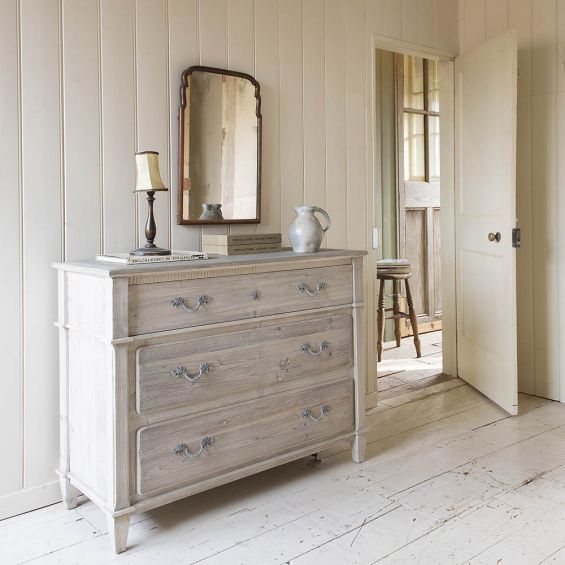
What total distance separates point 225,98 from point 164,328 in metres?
1.21

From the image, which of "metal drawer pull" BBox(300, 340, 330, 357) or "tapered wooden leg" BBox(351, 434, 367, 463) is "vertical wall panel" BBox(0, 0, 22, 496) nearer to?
"metal drawer pull" BBox(300, 340, 330, 357)

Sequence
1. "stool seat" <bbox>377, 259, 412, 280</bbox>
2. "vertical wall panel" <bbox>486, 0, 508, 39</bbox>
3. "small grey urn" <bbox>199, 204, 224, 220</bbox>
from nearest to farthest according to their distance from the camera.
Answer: "small grey urn" <bbox>199, 204, 224, 220</bbox>, "vertical wall panel" <bbox>486, 0, 508, 39</bbox>, "stool seat" <bbox>377, 259, 412, 280</bbox>

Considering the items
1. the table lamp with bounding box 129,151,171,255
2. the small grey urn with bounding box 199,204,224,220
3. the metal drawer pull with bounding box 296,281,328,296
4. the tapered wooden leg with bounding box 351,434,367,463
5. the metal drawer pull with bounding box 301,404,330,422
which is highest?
the table lamp with bounding box 129,151,171,255

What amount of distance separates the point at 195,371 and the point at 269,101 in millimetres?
1453

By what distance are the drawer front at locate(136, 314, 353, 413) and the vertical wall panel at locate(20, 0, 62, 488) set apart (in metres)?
0.55

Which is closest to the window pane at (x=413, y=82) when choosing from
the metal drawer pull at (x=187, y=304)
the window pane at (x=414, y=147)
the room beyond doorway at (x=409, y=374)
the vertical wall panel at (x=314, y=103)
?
the window pane at (x=414, y=147)

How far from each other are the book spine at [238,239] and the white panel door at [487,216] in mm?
1386

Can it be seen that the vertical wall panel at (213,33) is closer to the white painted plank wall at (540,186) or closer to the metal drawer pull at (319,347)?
the metal drawer pull at (319,347)

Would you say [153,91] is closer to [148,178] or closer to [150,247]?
[148,178]

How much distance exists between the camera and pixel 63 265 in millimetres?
2322

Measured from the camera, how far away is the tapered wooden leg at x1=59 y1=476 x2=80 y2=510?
2.40 metres

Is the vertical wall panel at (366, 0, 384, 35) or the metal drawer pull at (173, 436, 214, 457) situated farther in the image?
the vertical wall panel at (366, 0, 384, 35)

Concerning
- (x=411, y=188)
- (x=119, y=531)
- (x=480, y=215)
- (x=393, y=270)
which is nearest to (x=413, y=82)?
(x=411, y=188)

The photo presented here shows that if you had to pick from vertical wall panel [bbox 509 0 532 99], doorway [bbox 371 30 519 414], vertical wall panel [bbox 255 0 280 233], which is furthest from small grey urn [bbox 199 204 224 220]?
vertical wall panel [bbox 509 0 532 99]
